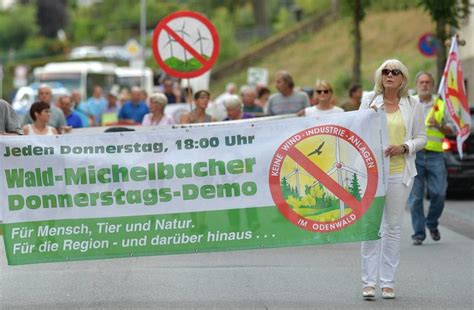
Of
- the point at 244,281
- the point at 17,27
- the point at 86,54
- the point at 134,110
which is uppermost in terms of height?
the point at 244,281

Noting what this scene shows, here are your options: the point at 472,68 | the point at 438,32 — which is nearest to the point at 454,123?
the point at 438,32

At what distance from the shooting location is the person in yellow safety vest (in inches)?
557

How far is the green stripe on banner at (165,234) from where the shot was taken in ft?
32.7

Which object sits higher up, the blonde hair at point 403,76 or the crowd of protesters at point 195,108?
the blonde hair at point 403,76

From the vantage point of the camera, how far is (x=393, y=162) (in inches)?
401

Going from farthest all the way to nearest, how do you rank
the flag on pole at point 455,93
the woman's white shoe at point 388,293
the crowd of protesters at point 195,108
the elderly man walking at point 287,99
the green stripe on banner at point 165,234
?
the elderly man walking at point 287,99 < the flag on pole at point 455,93 < the crowd of protesters at point 195,108 < the woman's white shoe at point 388,293 < the green stripe on banner at point 165,234

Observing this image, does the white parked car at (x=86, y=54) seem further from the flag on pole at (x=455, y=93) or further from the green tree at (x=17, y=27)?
the flag on pole at (x=455, y=93)

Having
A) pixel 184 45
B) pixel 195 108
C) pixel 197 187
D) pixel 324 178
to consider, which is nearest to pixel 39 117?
pixel 184 45

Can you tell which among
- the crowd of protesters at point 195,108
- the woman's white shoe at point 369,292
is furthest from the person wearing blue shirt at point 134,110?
the woman's white shoe at point 369,292

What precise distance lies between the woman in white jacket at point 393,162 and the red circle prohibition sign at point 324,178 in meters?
0.17

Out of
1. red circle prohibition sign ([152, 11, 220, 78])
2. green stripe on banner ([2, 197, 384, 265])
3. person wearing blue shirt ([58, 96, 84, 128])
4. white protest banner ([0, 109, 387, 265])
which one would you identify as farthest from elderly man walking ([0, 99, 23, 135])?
person wearing blue shirt ([58, 96, 84, 128])

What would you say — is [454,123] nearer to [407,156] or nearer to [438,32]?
[407,156]

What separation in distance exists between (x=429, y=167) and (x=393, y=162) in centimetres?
406

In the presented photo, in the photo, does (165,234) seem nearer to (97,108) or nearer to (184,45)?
(184,45)
